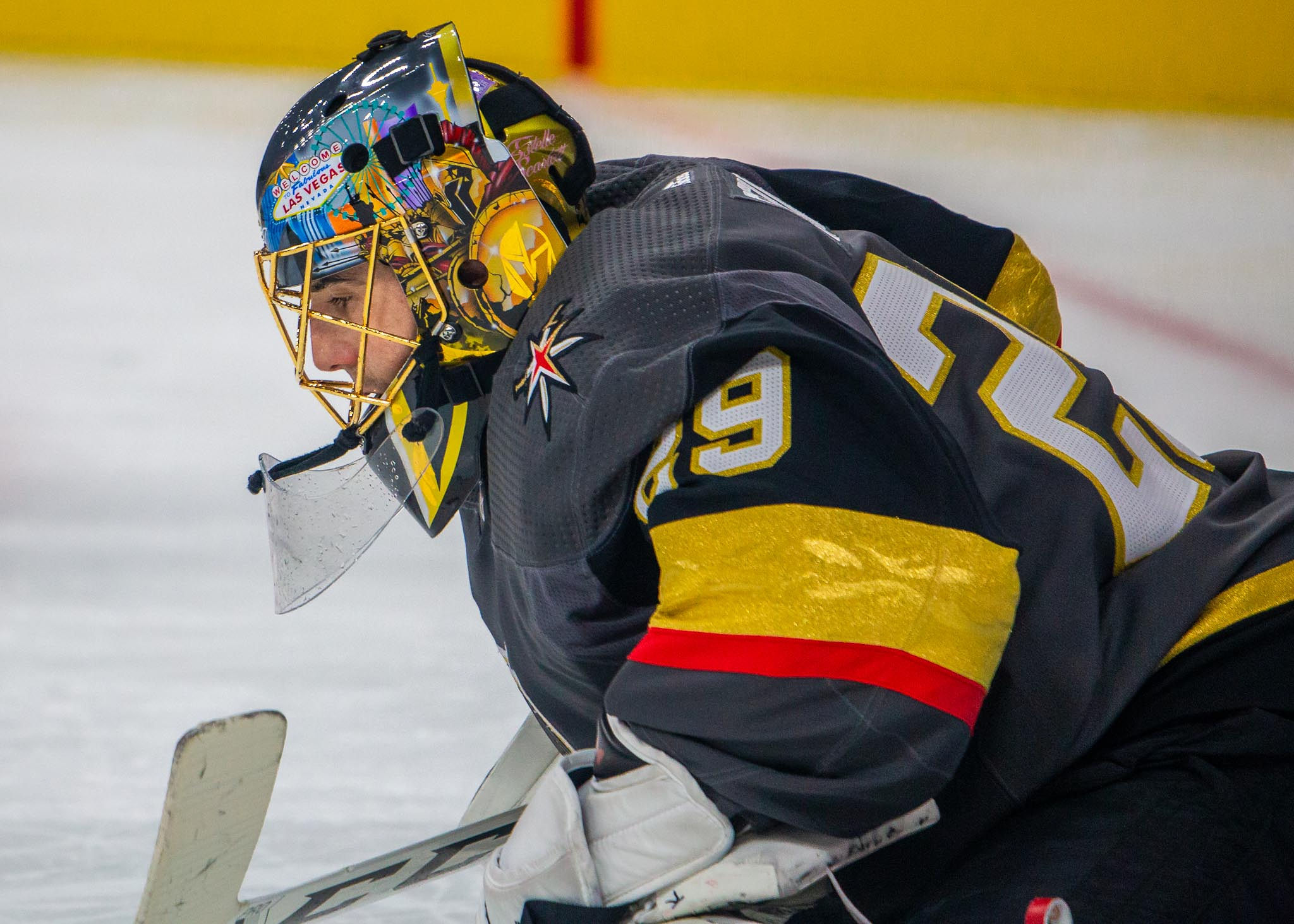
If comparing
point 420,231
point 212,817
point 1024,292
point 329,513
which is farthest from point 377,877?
point 1024,292

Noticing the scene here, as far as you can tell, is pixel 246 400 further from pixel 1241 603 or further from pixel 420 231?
pixel 1241 603

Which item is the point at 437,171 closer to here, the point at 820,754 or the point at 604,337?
the point at 604,337

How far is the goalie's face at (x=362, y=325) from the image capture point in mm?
1395

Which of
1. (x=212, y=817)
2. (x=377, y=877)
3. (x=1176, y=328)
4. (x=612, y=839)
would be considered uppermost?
(x=1176, y=328)

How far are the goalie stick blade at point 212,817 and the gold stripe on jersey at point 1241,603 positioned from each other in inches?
33.9

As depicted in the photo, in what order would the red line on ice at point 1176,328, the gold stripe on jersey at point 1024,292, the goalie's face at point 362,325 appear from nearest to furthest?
the goalie's face at point 362,325 → the gold stripe on jersey at point 1024,292 → the red line on ice at point 1176,328

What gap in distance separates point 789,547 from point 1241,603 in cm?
43

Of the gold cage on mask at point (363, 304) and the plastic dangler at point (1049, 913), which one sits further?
the gold cage on mask at point (363, 304)

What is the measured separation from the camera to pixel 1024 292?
1648 millimetres

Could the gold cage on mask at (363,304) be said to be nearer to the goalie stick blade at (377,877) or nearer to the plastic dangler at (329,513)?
the plastic dangler at (329,513)

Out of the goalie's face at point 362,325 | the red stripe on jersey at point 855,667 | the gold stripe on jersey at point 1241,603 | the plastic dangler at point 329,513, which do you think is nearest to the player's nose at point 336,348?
the goalie's face at point 362,325

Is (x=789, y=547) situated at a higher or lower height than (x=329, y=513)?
higher

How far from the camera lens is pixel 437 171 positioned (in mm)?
1364

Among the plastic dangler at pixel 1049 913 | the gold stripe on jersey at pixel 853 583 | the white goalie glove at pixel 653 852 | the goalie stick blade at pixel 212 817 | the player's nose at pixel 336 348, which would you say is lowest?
the goalie stick blade at pixel 212 817
